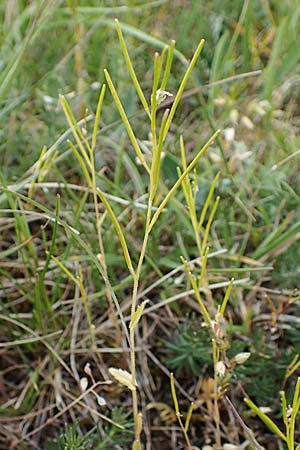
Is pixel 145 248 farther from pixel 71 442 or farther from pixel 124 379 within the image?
pixel 71 442

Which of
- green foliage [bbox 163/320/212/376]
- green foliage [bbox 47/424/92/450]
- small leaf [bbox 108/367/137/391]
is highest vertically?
small leaf [bbox 108/367/137/391]

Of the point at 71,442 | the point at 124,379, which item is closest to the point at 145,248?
the point at 124,379

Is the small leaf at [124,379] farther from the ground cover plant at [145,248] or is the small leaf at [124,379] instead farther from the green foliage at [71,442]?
the green foliage at [71,442]

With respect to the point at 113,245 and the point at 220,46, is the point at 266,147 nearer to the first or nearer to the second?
the point at 220,46

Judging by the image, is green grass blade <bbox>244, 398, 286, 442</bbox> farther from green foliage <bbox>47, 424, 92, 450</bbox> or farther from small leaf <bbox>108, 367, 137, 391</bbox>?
green foliage <bbox>47, 424, 92, 450</bbox>

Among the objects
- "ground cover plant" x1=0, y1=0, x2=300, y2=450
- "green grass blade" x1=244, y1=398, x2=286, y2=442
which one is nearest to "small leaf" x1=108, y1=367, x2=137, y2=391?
"ground cover plant" x1=0, y1=0, x2=300, y2=450

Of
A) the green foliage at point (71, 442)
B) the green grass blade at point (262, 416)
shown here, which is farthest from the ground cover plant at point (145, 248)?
the green grass blade at point (262, 416)

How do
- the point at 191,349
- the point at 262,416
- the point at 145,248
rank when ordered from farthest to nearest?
the point at 191,349 < the point at 145,248 < the point at 262,416

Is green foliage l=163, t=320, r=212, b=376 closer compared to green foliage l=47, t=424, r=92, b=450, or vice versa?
green foliage l=47, t=424, r=92, b=450
